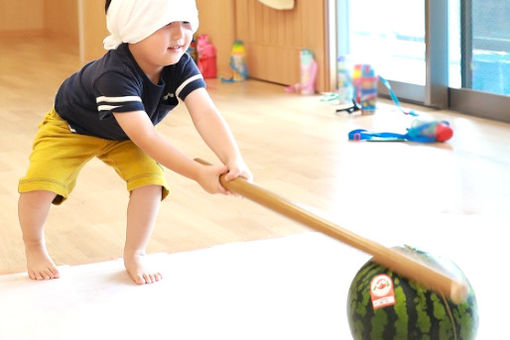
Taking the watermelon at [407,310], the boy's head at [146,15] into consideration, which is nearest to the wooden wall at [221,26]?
the boy's head at [146,15]

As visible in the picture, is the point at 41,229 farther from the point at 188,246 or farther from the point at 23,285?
the point at 188,246

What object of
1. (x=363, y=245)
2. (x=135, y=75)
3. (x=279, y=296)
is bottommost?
(x=279, y=296)

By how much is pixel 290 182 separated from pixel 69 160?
974 mm

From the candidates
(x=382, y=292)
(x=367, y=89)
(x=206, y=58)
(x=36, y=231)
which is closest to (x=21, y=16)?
(x=206, y=58)

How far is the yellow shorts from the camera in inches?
77.4

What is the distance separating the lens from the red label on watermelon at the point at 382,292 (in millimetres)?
1380

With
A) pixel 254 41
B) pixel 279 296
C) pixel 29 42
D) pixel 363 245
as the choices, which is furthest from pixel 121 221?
pixel 29 42

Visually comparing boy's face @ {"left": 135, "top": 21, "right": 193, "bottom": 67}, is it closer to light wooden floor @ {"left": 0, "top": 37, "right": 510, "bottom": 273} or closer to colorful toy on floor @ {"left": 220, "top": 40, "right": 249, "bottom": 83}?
light wooden floor @ {"left": 0, "top": 37, "right": 510, "bottom": 273}

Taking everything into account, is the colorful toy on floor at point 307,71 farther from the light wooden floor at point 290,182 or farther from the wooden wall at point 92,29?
the wooden wall at point 92,29

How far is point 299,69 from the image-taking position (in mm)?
4676

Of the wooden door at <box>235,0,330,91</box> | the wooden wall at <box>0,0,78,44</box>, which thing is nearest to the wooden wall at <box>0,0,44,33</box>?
the wooden wall at <box>0,0,78,44</box>

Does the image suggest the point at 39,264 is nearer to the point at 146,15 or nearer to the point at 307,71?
the point at 146,15

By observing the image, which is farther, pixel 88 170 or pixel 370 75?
pixel 370 75

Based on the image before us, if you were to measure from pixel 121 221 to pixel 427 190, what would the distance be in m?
0.89
